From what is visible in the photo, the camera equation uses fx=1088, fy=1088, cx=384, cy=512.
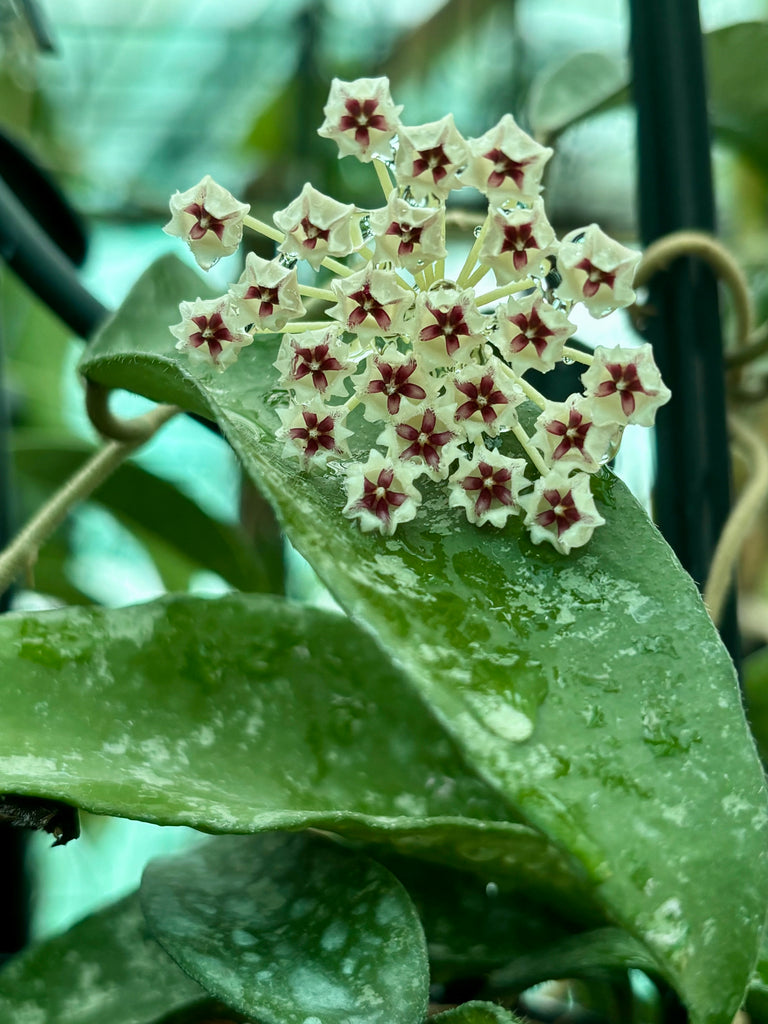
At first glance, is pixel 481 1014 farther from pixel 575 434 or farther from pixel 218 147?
pixel 218 147

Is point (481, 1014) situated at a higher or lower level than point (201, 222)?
lower

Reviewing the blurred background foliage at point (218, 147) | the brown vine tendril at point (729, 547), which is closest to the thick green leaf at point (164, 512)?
the blurred background foliage at point (218, 147)

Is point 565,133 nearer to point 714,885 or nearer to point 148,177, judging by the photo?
point 714,885

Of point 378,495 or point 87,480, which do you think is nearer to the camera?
point 378,495

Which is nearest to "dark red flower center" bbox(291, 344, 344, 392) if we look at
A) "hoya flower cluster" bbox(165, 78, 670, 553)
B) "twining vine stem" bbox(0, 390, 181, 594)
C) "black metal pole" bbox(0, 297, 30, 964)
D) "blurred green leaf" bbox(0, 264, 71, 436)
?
"hoya flower cluster" bbox(165, 78, 670, 553)

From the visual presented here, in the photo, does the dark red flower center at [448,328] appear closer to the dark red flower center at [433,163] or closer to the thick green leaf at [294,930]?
the dark red flower center at [433,163]

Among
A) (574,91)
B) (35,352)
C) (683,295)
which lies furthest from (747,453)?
(35,352)
